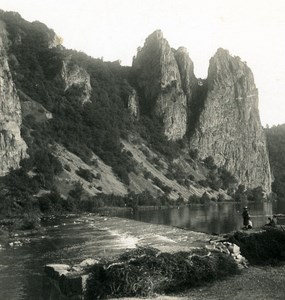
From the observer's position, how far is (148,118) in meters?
187

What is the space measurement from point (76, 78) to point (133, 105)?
35.3 meters

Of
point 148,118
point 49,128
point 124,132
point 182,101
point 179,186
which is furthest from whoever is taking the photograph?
point 182,101

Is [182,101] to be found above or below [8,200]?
above

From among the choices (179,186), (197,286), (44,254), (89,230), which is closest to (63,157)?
(179,186)

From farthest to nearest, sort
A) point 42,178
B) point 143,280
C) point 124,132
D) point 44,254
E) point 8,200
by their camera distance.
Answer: point 124,132, point 42,178, point 8,200, point 44,254, point 143,280

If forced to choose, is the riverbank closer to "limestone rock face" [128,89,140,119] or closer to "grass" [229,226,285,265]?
"grass" [229,226,285,265]

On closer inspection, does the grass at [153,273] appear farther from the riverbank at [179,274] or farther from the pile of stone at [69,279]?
the pile of stone at [69,279]

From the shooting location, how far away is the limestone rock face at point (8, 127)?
91.8 meters

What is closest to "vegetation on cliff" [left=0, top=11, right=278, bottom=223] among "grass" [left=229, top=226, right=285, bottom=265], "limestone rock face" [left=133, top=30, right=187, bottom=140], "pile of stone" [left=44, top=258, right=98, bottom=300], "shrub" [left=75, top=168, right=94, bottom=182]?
"shrub" [left=75, top=168, right=94, bottom=182]

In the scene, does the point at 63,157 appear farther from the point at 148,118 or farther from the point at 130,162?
the point at 148,118

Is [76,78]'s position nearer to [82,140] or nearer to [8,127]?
[82,140]

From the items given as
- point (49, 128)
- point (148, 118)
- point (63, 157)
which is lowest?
point (63, 157)

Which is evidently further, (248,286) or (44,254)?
(44,254)

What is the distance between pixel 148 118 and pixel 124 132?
93.7 feet
